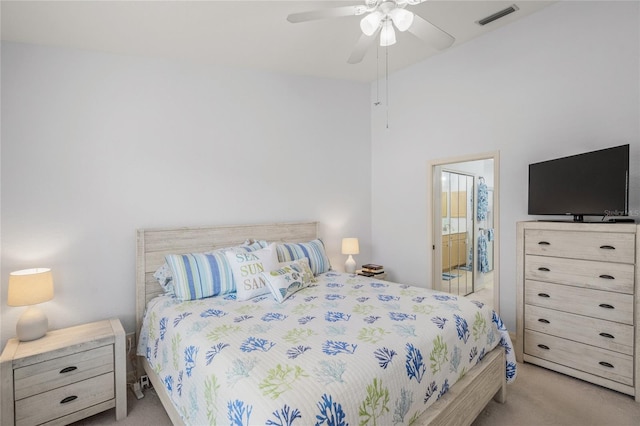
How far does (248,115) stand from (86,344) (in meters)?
2.38

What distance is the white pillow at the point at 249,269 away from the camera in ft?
7.91

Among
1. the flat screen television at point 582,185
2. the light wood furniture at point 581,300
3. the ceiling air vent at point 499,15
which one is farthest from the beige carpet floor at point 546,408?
the ceiling air vent at point 499,15

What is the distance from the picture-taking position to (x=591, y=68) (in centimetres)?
249

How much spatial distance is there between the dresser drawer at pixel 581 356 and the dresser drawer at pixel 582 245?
0.68 m

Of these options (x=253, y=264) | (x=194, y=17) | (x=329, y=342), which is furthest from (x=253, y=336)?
(x=194, y=17)

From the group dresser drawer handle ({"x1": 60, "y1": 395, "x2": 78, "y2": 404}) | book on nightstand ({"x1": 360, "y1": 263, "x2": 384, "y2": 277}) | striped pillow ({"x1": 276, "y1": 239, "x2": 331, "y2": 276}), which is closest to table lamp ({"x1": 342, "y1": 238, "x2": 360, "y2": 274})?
book on nightstand ({"x1": 360, "y1": 263, "x2": 384, "y2": 277})

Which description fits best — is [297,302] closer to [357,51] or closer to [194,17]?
[357,51]

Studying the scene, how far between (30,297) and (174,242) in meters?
0.98

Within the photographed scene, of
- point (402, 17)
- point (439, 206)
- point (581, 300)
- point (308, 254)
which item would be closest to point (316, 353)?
point (308, 254)

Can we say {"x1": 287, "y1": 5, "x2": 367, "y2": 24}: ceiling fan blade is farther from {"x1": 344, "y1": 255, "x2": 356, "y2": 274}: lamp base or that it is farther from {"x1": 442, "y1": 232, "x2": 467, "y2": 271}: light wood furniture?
{"x1": 442, "y1": 232, "x2": 467, "y2": 271}: light wood furniture

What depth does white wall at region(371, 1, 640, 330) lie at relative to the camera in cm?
240

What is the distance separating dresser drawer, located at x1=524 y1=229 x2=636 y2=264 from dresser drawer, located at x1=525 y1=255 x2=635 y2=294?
41mm

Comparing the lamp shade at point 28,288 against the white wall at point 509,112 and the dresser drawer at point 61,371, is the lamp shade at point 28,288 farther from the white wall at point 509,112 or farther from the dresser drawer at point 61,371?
the white wall at point 509,112

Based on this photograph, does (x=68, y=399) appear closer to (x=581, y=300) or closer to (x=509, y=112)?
(x=581, y=300)
